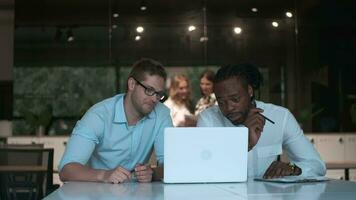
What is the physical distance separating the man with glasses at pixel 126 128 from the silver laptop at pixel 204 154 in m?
0.32

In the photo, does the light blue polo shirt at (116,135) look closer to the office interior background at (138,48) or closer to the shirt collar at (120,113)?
the shirt collar at (120,113)

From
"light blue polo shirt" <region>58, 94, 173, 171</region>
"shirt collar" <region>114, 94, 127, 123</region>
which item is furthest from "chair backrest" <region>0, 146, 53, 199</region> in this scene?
"shirt collar" <region>114, 94, 127, 123</region>

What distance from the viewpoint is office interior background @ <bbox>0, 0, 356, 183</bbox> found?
707cm

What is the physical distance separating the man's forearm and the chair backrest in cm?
108

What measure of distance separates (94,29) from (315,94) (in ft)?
8.67

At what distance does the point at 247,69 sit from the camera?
11.4 ft

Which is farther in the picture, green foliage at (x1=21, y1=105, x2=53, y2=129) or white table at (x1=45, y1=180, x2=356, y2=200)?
green foliage at (x1=21, y1=105, x2=53, y2=129)

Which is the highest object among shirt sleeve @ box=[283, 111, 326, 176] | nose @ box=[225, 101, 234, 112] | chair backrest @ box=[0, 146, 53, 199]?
nose @ box=[225, 101, 234, 112]

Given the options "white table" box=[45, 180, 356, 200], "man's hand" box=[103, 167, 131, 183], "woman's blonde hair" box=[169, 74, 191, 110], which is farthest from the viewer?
"woman's blonde hair" box=[169, 74, 191, 110]

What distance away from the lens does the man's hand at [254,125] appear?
3.22 meters

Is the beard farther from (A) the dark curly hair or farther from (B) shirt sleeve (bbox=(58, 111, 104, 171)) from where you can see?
(B) shirt sleeve (bbox=(58, 111, 104, 171))

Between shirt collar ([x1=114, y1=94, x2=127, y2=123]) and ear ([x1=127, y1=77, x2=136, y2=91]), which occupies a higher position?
ear ([x1=127, y1=77, x2=136, y2=91])

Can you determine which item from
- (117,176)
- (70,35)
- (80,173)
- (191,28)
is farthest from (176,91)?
(117,176)

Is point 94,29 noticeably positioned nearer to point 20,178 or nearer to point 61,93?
point 61,93
